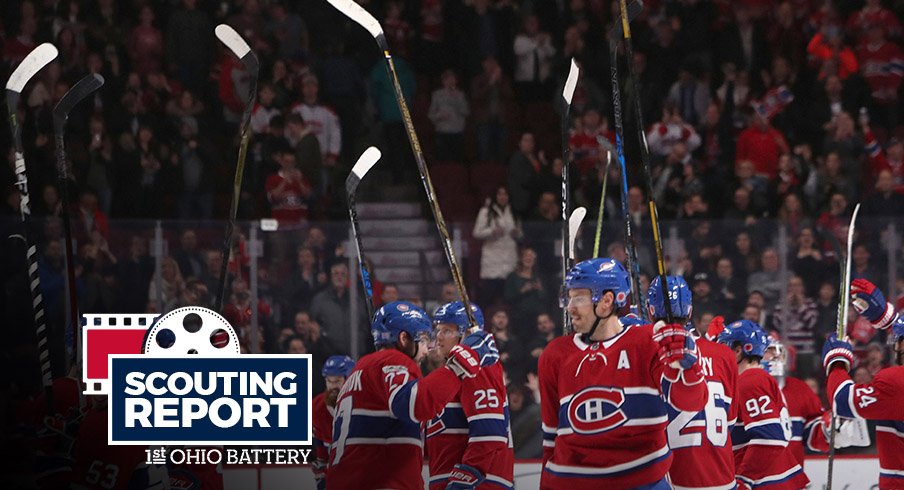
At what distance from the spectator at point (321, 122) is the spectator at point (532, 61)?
54.7 inches

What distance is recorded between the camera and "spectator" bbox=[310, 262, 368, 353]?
715 cm

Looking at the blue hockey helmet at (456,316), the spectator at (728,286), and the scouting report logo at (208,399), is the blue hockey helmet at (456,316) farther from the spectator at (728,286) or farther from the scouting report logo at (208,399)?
the spectator at (728,286)

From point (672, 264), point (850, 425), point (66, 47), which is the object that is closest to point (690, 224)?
point (672, 264)

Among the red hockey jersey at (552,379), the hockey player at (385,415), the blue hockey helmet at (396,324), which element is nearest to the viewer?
the red hockey jersey at (552,379)

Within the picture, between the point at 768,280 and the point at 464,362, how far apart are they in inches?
146

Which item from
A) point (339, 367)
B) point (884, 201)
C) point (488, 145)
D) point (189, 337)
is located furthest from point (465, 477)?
point (884, 201)

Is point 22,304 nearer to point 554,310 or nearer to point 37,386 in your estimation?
point 37,386

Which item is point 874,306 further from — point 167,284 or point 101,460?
point 167,284

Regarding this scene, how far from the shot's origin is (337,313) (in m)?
7.19

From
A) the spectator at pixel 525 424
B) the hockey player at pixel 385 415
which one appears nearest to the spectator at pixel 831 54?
the spectator at pixel 525 424

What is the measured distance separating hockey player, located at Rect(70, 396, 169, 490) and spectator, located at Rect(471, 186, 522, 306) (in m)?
2.47

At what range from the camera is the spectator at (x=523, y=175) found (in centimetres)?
856

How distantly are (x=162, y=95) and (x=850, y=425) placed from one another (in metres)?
4.88

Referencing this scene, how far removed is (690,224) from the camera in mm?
7492
